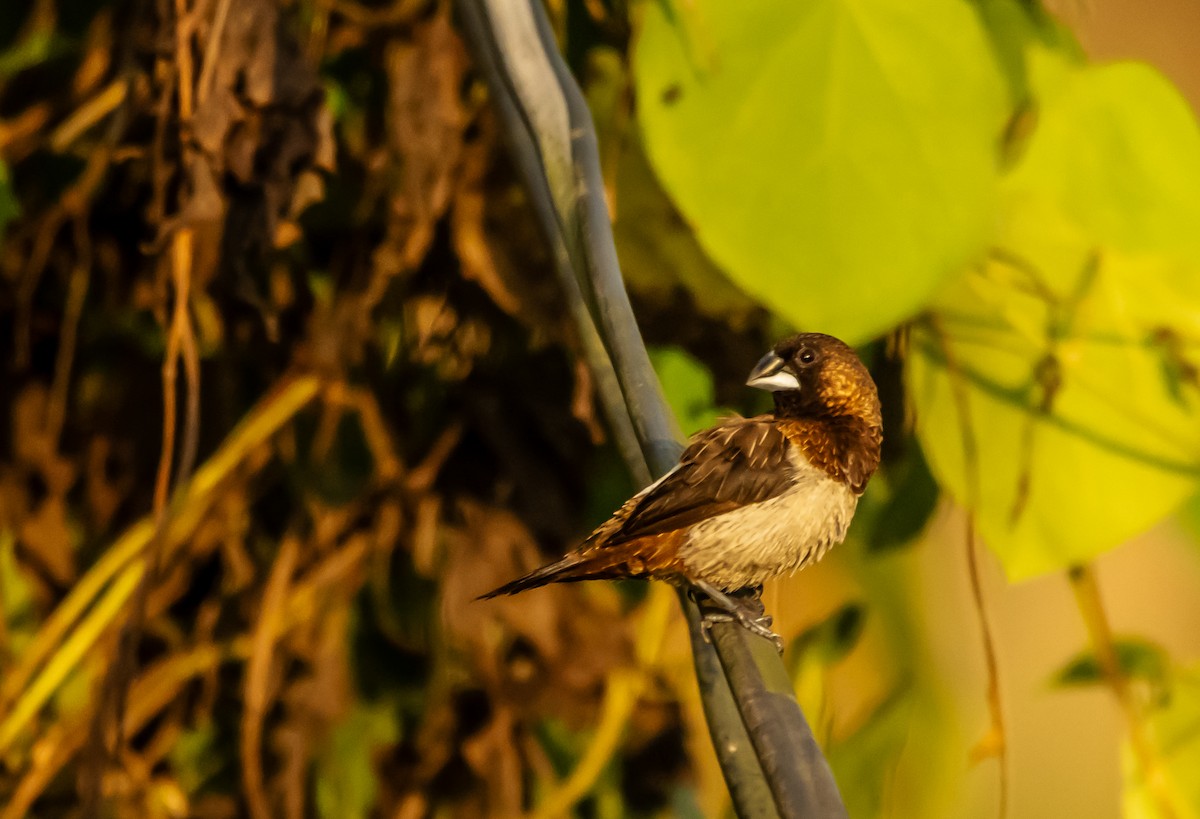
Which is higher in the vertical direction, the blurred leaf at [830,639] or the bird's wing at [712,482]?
the bird's wing at [712,482]

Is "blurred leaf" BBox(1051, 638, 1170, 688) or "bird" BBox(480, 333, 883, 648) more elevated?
"bird" BBox(480, 333, 883, 648)

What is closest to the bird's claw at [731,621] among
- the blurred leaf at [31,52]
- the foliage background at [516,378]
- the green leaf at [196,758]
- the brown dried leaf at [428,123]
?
the foliage background at [516,378]

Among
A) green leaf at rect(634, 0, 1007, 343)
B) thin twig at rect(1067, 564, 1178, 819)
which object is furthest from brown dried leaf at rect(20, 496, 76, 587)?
thin twig at rect(1067, 564, 1178, 819)

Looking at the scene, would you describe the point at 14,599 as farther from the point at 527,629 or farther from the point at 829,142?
the point at 829,142

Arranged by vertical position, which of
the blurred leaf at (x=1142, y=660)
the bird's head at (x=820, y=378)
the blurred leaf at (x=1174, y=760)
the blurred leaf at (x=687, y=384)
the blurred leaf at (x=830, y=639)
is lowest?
the blurred leaf at (x=1174, y=760)

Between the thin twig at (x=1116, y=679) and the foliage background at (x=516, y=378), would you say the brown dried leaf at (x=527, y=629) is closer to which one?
the foliage background at (x=516, y=378)

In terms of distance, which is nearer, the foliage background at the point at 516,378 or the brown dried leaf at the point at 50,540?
the foliage background at the point at 516,378

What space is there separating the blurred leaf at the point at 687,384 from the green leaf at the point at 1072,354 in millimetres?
90

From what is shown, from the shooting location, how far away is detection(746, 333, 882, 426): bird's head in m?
0.41

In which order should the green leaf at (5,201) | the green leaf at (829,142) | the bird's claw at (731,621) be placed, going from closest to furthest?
1. the bird's claw at (731,621)
2. the green leaf at (829,142)
3. the green leaf at (5,201)

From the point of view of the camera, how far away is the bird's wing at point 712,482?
354mm

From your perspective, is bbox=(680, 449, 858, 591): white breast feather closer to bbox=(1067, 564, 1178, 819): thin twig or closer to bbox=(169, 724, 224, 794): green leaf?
bbox=(1067, 564, 1178, 819): thin twig

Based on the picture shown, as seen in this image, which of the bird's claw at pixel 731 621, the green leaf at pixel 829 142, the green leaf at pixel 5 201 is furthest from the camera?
the green leaf at pixel 5 201

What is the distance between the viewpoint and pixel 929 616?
67 centimetres
